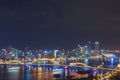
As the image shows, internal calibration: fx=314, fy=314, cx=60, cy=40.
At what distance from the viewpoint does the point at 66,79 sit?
2259 cm

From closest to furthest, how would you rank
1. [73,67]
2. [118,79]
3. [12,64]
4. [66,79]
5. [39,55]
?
[118,79], [66,79], [73,67], [12,64], [39,55]

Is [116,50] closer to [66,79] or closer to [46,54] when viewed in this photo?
[46,54]

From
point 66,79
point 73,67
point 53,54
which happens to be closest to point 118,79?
point 66,79

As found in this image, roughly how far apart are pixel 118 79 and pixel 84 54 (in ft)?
131

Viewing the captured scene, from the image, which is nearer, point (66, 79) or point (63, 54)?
point (66, 79)

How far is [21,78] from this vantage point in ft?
78.2

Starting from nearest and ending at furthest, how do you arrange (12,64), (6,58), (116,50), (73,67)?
(73,67)
(12,64)
(6,58)
(116,50)

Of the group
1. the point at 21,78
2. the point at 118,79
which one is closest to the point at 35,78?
the point at 21,78

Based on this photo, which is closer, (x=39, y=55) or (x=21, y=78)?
(x=21, y=78)

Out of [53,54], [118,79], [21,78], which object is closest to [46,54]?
[53,54]

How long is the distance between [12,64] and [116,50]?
1034 inches

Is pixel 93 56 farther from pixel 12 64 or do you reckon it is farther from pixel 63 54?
pixel 12 64

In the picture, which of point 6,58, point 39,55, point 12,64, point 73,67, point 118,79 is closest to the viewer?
point 118,79

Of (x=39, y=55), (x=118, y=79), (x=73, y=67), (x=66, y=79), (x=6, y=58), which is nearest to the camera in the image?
(x=118, y=79)
